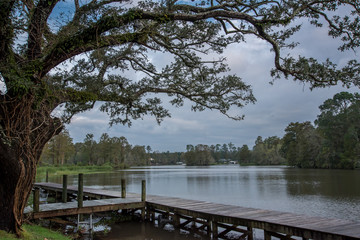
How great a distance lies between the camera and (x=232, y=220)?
908cm

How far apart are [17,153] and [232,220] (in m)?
6.08

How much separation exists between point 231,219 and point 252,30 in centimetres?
542

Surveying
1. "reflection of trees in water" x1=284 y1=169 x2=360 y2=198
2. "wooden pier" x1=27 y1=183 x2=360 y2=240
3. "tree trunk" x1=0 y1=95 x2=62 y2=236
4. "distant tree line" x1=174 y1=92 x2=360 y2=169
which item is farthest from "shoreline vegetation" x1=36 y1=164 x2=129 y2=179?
"distant tree line" x1=174 y1=92 x2=360 y2=169

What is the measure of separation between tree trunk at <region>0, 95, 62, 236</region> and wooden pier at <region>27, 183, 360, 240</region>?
1908 millimetres

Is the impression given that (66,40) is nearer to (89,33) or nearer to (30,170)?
(89,33)

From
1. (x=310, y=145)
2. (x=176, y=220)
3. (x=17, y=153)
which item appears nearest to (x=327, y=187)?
(x=176, y=220)

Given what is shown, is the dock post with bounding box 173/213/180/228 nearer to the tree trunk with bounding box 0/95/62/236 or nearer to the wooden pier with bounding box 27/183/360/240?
the wooden pier with bounding box 27/183/360/240

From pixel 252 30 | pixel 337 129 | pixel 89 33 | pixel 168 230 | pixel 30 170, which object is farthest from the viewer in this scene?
pixel 337 129

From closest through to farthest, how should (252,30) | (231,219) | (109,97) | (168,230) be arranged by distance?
(252,30) → (231,219) → (109,97) → (168,230)

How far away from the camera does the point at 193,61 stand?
1039 centimetres

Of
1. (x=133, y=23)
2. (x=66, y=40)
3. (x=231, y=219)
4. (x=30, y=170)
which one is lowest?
(x=231, y=219)

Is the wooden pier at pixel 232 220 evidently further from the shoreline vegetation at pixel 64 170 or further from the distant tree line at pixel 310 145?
the shoreline vegetation at pixel 64 170

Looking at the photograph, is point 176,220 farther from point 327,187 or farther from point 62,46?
point 327,187

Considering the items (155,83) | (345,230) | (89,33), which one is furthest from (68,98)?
(345,230)
